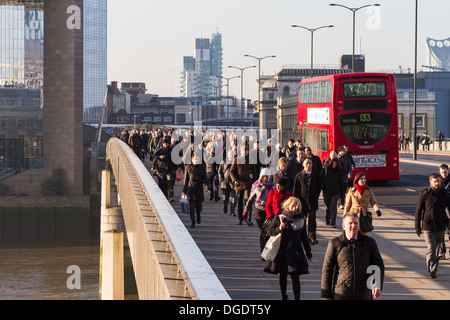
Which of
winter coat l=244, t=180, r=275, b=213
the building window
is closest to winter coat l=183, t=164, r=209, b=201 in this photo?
winter coat l=244, t=180, r=275, b=213

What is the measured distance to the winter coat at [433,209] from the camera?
551 inches

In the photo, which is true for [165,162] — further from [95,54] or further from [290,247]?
[95,54]

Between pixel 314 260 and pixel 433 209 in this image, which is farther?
pixel 314 260

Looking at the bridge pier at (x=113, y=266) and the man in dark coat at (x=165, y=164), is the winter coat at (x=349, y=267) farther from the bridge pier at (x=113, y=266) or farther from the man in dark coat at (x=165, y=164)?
the man in dark coat at (x=165, y=164)

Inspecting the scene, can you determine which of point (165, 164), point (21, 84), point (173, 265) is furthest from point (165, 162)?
point (21, 84)

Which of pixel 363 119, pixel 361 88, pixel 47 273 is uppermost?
pixel 361 88

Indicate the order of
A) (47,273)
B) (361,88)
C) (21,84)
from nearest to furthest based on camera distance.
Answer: (361,88) → (47,273) → (21,84)

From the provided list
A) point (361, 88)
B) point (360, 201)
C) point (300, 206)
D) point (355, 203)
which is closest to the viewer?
point (300, 206)

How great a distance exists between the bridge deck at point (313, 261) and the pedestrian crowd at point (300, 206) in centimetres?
44

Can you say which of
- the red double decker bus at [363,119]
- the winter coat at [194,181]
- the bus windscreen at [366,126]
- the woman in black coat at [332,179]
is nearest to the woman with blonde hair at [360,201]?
the woman in black coat at [332,179]

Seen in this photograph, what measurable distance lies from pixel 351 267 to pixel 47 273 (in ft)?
176

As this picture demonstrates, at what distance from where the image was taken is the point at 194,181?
19.9 m

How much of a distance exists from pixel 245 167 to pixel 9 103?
87.8 metres

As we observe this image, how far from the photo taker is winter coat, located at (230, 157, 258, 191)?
19.6 meters
